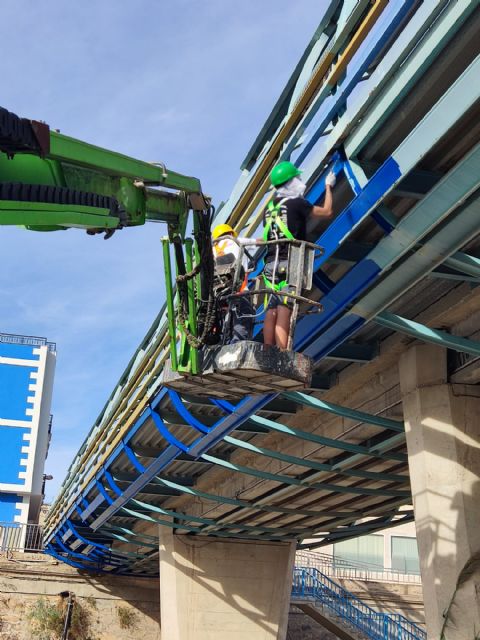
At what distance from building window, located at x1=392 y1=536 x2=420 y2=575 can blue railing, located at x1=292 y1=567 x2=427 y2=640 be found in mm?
8514

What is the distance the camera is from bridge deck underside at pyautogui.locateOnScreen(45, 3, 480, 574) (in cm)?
662

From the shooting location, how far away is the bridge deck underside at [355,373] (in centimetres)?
662

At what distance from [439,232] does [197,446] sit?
7929mm

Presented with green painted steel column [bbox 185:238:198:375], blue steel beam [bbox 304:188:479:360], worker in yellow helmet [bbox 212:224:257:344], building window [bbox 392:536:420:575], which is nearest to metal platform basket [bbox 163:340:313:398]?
worker in yellow helmet [bbox 212:224:257:344]

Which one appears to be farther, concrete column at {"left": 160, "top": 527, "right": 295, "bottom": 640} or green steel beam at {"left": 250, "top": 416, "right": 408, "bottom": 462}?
concrete column at {"left": 160, "top": 527, "right": 295, "bottom": 640}

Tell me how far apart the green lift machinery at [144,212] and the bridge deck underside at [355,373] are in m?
1.29

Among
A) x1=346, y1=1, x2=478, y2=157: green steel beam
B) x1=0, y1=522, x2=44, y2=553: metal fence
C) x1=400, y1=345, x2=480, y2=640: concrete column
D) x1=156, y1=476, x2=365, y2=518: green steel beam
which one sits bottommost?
x1=400, y1=345, x2=480, y2=640: concrete column

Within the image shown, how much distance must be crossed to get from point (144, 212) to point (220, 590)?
61.8 ft

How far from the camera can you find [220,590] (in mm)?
23719

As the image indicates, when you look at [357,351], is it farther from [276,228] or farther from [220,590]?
[220,590]

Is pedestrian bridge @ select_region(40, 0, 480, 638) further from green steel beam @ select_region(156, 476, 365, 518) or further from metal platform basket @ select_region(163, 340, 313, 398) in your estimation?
green steel beam @ select_region(156, 476, 365, 518)

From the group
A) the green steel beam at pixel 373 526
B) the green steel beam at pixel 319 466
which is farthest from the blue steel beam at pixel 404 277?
the green steel beam at pixel 373 526

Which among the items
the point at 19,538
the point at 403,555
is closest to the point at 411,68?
the point at 19,538

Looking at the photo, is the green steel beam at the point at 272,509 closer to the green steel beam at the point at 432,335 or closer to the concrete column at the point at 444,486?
the concrete column at the point at 444,486
